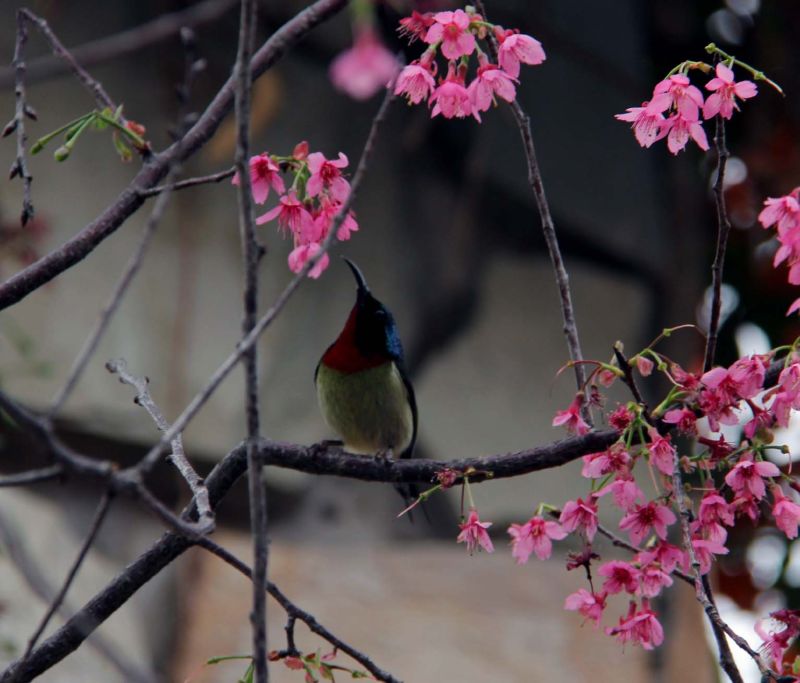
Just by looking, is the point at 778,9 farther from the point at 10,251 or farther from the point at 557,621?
the point at 10,251

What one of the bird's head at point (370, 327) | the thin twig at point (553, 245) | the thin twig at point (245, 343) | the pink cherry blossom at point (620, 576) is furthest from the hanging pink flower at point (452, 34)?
the bird's head at point (370, 327)

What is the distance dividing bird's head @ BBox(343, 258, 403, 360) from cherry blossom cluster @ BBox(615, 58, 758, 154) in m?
1.42

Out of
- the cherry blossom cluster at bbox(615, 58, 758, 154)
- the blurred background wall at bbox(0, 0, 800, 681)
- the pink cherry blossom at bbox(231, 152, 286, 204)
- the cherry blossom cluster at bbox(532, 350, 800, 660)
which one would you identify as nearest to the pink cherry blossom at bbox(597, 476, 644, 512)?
the cherry blossom cluster at bbox(532, 350, 800, 660)

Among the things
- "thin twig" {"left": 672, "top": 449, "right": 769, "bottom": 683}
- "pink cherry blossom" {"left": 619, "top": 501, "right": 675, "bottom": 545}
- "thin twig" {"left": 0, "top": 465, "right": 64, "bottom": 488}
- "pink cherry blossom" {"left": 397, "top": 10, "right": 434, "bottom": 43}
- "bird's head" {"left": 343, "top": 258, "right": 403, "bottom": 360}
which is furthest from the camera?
"bird's head" {"left": 343, "top": 258, "right": 403, "bottom": 360}

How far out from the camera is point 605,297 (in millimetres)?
5035

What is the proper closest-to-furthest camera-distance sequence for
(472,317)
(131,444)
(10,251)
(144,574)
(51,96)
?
1. (144,574)
2. (10,251)
3. (131,444)
4. (51,96)
5. (472,317)

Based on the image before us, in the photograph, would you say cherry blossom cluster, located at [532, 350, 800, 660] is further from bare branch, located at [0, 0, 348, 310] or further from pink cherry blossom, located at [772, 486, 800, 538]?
bare branch, located at [0, 0, 348, 310]

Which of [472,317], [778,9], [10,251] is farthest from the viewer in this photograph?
[778,9]

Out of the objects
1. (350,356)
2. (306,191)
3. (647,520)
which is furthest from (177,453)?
(350,356)

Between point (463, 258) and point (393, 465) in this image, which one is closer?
point (393, 465)

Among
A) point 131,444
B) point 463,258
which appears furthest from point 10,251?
point 463,258

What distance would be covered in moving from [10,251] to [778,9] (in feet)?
11.6

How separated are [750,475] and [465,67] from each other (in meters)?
0.77

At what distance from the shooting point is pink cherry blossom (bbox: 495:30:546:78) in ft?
6.26
